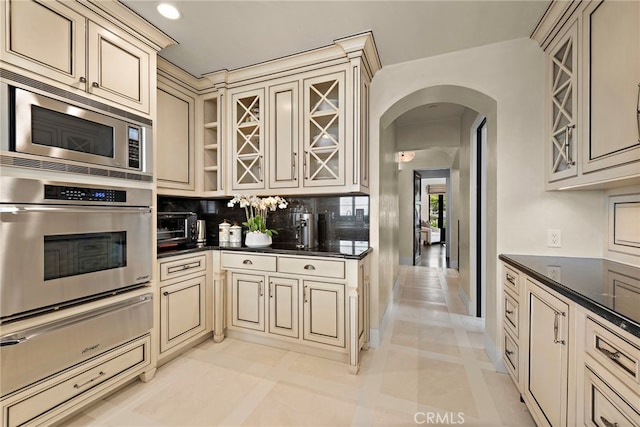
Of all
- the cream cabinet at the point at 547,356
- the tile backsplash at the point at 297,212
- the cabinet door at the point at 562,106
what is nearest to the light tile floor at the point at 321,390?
the cream cabinet at the point at 547,356

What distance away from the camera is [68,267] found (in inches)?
60.4

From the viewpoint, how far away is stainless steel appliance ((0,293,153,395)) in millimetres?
1307

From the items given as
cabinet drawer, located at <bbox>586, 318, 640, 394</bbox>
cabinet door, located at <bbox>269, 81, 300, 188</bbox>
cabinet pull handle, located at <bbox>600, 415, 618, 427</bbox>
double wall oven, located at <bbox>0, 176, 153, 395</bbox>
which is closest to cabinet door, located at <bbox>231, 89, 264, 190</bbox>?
cabinet door, located at <bbox>269, 81, 300, 188</bbox>

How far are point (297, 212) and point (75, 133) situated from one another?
1.83 m

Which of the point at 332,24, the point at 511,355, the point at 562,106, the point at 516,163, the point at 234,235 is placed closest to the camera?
the point at 562,106

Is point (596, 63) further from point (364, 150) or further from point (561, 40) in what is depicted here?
point (364, 150)

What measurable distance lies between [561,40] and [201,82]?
2.94 metres

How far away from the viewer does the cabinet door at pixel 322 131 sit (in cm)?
232

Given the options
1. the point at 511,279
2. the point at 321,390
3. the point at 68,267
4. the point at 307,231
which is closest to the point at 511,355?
the point at 511,279

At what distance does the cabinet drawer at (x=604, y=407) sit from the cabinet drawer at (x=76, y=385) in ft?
7.97

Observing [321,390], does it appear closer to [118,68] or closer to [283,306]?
[283,306]

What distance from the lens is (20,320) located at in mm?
1337

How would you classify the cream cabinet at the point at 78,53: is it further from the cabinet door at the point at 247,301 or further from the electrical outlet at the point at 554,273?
the electrical outlet at the point at 554,273

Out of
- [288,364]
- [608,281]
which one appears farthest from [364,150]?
[288,364]
